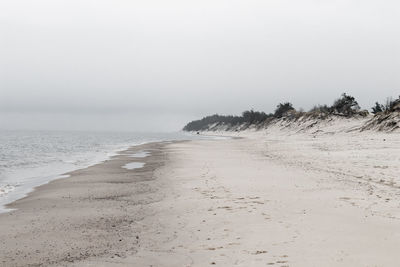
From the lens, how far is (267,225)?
7.66 metres

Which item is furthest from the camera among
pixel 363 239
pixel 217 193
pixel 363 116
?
pixel 363 116

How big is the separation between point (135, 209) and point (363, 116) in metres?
58.1

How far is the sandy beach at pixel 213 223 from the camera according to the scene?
6020mm

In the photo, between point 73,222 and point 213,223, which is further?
point 73,222

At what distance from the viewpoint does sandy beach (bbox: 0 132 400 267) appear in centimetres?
602

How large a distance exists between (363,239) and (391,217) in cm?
196

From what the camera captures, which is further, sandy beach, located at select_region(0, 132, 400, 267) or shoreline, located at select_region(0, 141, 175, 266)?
shoreline, located at select_region(0, 141, 175, 266)

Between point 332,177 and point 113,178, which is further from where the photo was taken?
point 113,178

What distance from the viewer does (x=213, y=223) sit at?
8.17 meters

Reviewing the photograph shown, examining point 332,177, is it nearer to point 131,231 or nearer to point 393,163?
point 393,163

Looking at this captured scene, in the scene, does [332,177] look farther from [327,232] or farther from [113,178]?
[113,178]

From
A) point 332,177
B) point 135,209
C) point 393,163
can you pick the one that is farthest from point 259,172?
point 135,209

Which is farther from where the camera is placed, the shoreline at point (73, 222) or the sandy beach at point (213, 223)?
the shoreline at point (73, 222)

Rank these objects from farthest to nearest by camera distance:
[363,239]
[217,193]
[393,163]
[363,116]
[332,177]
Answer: [363,116], [393,163], [332,177], [217,193], [363,239]
